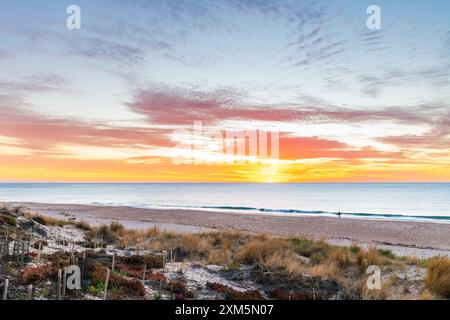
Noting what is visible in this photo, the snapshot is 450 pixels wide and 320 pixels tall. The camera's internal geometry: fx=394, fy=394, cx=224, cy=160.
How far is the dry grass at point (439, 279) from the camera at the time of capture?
986 cm

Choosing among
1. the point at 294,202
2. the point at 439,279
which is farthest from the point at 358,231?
the point at 294,202

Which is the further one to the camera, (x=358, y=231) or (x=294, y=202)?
(x=294, y=202)

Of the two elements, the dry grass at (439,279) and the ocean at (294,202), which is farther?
the ocean at (294,202)

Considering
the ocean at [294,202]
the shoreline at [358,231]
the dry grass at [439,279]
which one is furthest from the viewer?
the ocean at [294,202]

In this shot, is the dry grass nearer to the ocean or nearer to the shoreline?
the shoreline

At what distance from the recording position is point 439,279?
1027 cm

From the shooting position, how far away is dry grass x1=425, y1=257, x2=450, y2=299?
9.86 m

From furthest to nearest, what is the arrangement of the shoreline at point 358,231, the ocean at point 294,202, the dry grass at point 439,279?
→ the ocean at point 294,202 < the shoreline at point 358,231 < the dry grass at point 439,279

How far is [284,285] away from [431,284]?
382 centimetres

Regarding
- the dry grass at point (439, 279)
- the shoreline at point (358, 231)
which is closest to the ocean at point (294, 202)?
the shoreline at point (358, 231)

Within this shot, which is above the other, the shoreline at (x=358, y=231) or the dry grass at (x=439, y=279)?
the dry grass at (x=439, y=279)

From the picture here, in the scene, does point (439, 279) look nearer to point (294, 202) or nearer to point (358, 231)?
point (358, 231)

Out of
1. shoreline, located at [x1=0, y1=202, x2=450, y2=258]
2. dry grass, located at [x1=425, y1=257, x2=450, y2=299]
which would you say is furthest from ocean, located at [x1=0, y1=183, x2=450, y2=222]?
dry grass, located at [x1=425, y1=257, x2=450, y2=299]

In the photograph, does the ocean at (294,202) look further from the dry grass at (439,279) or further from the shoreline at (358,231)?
the dry grass at (439,279)
